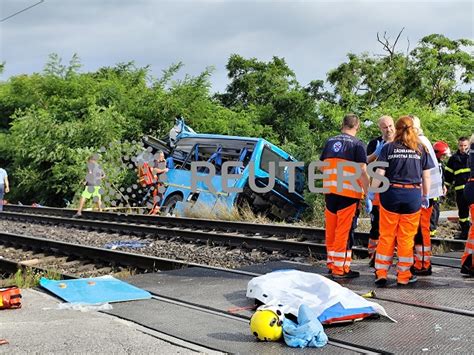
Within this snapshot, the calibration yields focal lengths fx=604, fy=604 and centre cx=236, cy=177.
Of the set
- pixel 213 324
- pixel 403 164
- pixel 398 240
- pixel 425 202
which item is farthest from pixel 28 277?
pixel 425 202

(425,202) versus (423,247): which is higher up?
(425,202)

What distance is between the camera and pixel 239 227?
1281cm

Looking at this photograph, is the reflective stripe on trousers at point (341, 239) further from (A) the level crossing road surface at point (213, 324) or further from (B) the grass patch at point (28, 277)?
(B) the grass patch at point (28, 277)

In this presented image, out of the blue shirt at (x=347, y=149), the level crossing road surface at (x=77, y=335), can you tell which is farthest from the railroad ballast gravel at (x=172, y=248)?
the level crossing road surface at (x=77, y=335)

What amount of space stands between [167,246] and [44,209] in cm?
993

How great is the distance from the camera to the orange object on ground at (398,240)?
6520mm

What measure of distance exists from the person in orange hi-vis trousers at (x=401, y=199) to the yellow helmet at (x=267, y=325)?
2198 millimetres

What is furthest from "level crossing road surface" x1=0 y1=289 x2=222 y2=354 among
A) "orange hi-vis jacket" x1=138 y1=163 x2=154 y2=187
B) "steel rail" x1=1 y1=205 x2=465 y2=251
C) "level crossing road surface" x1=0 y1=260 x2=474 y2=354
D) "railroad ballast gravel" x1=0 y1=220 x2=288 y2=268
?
"orange hi-vis jacket" x1=138 y1=163 x2=154 y2=187

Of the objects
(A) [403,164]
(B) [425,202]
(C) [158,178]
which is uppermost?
(A) [403,164]

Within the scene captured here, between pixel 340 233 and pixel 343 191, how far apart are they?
1.60 ft

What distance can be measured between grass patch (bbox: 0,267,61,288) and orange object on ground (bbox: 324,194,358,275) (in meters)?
3.57

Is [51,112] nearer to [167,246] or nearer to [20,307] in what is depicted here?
[167,246]

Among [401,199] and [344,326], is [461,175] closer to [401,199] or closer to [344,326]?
[401,199]

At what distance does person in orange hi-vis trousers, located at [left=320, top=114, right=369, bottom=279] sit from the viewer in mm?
6973
